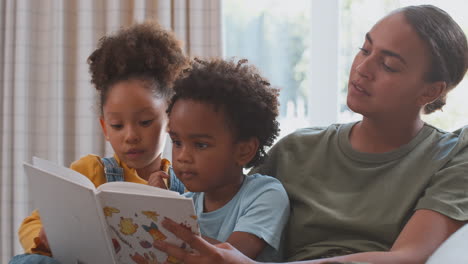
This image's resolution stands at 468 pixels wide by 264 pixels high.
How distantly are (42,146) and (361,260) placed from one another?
2.22 meters

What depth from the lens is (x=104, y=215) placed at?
133 centimetres

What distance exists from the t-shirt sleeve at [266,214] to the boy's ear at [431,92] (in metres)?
0.42

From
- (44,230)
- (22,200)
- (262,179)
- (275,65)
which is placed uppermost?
(275,65)

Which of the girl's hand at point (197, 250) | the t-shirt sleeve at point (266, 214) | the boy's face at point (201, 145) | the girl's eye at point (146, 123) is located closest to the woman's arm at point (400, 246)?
the girl's hand at point (197, 250)

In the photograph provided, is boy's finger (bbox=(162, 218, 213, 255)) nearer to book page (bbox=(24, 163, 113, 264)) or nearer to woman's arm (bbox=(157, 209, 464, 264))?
woman's arm (bbox=(157, 209, 464, 264))

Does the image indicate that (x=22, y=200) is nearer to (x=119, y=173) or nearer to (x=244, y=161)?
(x=119, y=173)

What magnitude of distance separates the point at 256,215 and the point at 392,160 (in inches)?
14.8

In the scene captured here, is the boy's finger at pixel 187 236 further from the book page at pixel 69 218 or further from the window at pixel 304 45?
the window at pixel 304 45

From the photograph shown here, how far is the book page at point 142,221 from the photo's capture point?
1.21m

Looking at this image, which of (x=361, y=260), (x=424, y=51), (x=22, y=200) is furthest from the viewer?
(x=22, y=200)

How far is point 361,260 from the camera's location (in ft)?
4.33

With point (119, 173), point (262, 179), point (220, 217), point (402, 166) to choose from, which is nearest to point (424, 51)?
point (402, 166)

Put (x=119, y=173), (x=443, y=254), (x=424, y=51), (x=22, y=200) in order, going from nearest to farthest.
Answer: (x=443, y=254) < (x=424, y=51) < (x=119, y=173) < (x=22, y=200)

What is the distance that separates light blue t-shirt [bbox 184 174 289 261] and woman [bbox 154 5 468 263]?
0.27 feet
